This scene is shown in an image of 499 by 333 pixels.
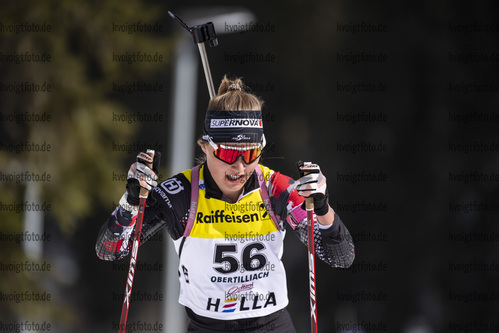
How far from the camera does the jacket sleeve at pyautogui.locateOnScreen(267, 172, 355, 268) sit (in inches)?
172

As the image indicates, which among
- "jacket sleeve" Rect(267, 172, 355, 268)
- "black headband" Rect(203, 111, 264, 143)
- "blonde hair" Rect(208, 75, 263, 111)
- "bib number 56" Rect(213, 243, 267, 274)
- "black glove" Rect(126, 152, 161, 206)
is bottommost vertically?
"bib number 56" Rect(213, 243, 267, 274)

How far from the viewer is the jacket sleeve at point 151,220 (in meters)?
4.32

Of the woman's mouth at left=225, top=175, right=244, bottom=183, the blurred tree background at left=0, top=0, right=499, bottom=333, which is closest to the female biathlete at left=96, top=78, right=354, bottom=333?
the woman's mouth at left=225, top=175, right=244, bottom=183

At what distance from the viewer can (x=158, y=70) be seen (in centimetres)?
1292

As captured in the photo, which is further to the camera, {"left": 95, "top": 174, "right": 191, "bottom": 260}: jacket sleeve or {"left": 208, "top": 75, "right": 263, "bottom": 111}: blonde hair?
{"left": 208, "top": 75, "right": 263, "bottom": 111}: blonde hair

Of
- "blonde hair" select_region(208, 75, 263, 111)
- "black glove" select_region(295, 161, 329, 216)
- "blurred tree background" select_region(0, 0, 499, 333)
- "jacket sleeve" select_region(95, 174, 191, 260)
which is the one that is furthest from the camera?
"blurred tree background" select_region(0, 0, 499, 333)

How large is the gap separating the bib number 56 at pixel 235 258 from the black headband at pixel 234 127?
0.65 m

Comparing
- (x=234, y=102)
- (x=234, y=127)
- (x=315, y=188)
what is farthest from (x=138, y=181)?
(x=315, y=188)

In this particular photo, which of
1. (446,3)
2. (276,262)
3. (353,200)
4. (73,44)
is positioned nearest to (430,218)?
(353,200)

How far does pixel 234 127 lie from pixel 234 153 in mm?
180

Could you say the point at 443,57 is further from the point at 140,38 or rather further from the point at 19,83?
the point at 19,83

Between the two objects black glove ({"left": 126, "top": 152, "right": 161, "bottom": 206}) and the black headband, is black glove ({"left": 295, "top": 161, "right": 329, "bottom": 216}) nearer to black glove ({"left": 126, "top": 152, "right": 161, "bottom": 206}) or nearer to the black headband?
the black headband

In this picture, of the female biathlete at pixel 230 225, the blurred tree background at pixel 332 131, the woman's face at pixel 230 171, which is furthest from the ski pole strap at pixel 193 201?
the blurred tree background at pixel 332 131

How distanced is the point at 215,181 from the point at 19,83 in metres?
7.81
